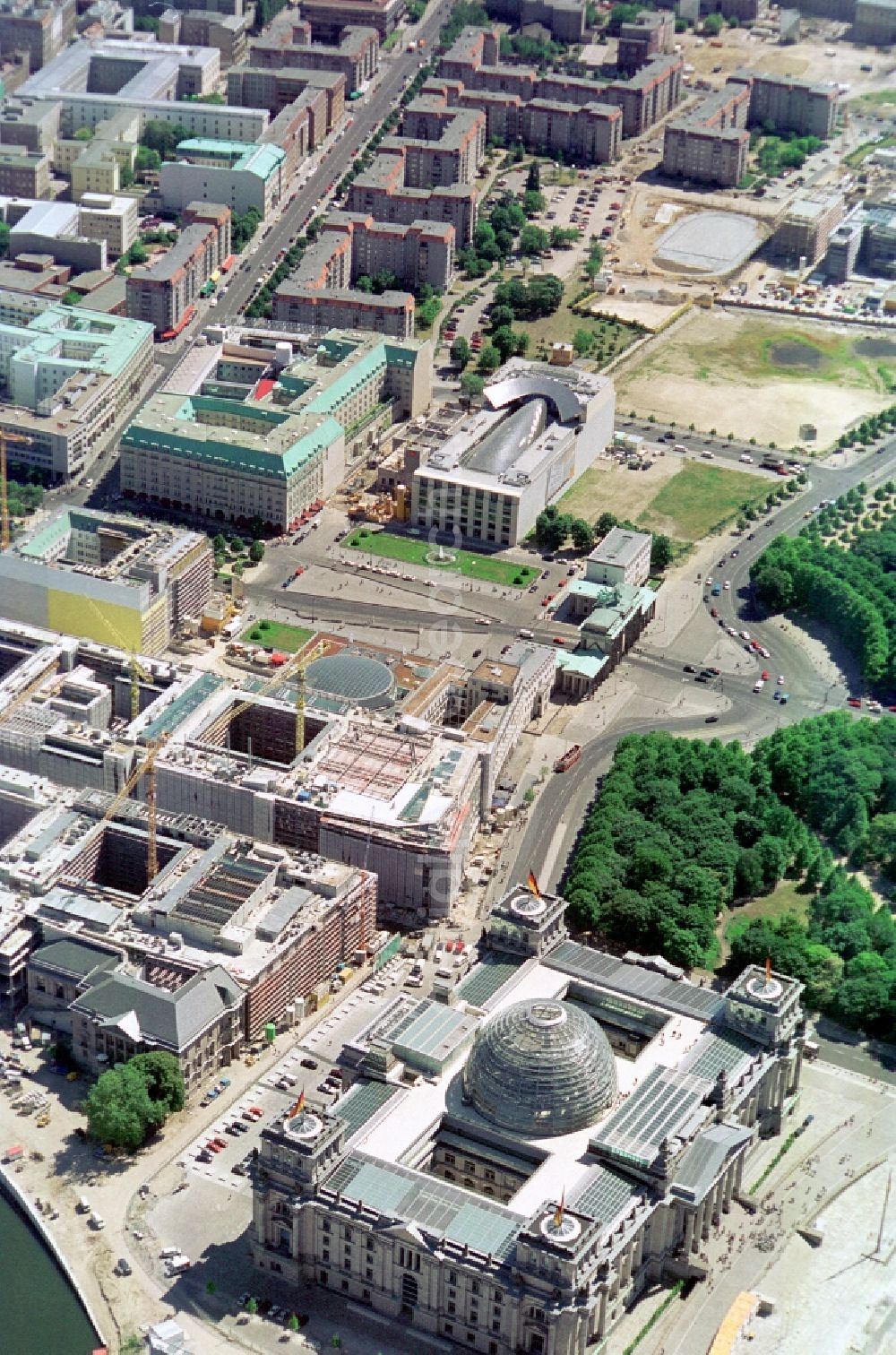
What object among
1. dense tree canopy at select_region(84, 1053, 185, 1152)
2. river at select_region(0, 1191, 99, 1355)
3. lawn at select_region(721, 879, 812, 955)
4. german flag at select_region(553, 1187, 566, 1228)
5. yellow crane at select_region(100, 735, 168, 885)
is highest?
german flag at select_region(553, 1187, 566, 1228)

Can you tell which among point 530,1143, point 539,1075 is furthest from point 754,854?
point 530,1143

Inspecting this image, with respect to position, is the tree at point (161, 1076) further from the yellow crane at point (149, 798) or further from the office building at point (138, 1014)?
the yellow crane at point (149, 798)

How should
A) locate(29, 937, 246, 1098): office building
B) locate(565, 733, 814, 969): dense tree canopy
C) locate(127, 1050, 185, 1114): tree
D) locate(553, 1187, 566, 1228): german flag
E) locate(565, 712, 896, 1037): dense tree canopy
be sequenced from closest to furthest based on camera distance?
locate(553, 1187, 566, 1228): german flag → locate(127, 1050, 185, 1114): tree → locate(29, 937, 246, 1098): office building → locate(565, 712, 896, 1037): dense tree canopy → locate(565, 733, 814, 969): dense tree canopy

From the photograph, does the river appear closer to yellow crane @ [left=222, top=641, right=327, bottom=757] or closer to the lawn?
yellow crane @ [left=222, top=641, right=327, bottom=757]

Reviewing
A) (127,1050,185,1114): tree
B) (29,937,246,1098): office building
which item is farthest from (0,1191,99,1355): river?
(29,937,246,1098): office building

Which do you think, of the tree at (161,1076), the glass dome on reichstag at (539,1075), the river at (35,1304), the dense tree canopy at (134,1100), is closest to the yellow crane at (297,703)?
the tree at (161,1076)

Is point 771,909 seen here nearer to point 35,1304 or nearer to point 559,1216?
point 559,1216
